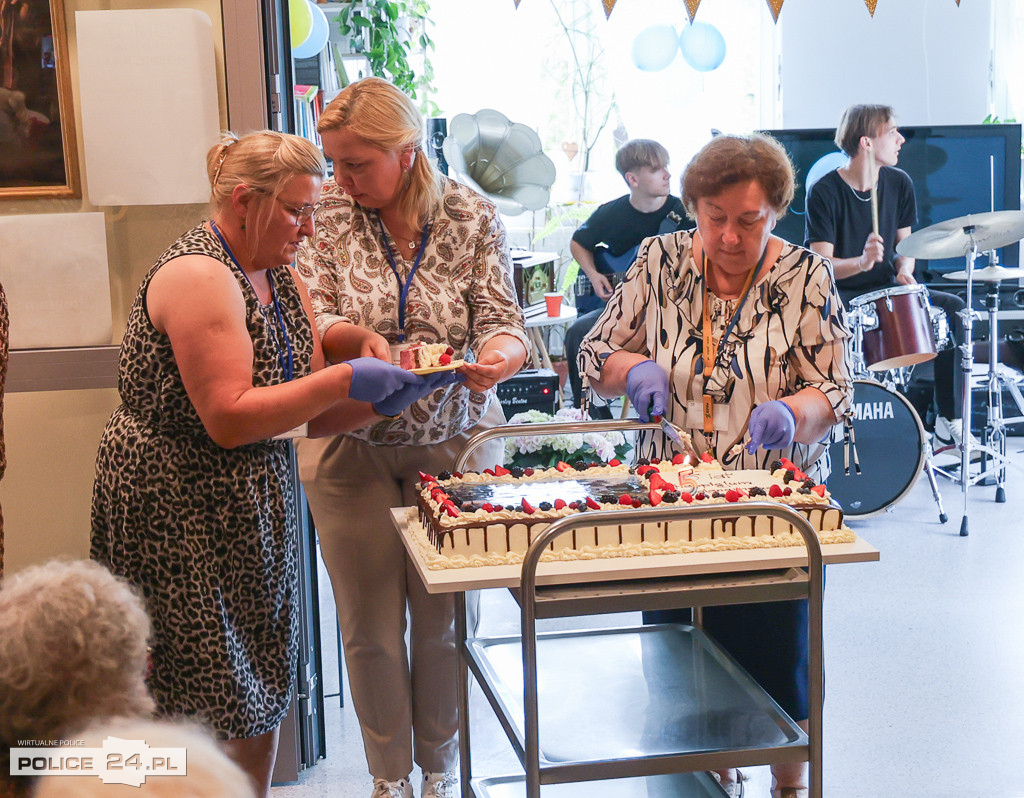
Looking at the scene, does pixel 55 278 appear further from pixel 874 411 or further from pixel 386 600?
pixel 874 411

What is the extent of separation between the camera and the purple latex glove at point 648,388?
2062 millimetres

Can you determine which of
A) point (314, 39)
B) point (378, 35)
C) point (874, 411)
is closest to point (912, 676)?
point (874, 411)

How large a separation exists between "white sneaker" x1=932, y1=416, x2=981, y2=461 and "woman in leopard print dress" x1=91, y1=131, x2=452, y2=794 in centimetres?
402

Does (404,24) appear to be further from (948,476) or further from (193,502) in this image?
(193,502)

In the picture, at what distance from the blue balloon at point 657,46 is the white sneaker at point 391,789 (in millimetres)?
5784

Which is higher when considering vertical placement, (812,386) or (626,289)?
(626,289)

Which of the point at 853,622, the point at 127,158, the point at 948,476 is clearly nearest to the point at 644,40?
the point at 948,476

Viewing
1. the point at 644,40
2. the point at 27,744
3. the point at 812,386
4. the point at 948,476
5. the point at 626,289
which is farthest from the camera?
the point at 644,40

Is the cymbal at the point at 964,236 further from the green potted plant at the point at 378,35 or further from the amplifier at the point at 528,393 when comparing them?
the green potted plant at the point at 378,35

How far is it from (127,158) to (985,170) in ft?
18.3

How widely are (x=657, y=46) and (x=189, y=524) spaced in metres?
6.08

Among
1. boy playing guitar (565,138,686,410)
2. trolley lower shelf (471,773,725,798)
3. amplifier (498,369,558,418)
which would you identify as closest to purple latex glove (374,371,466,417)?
trolley lower shelf (471,773,725,798)

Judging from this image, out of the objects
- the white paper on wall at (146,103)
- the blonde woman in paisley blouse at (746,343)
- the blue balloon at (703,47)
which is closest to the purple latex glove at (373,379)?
the blonde woman in paisley blouse at (746,343)

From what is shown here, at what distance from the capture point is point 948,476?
5262 millimetres
